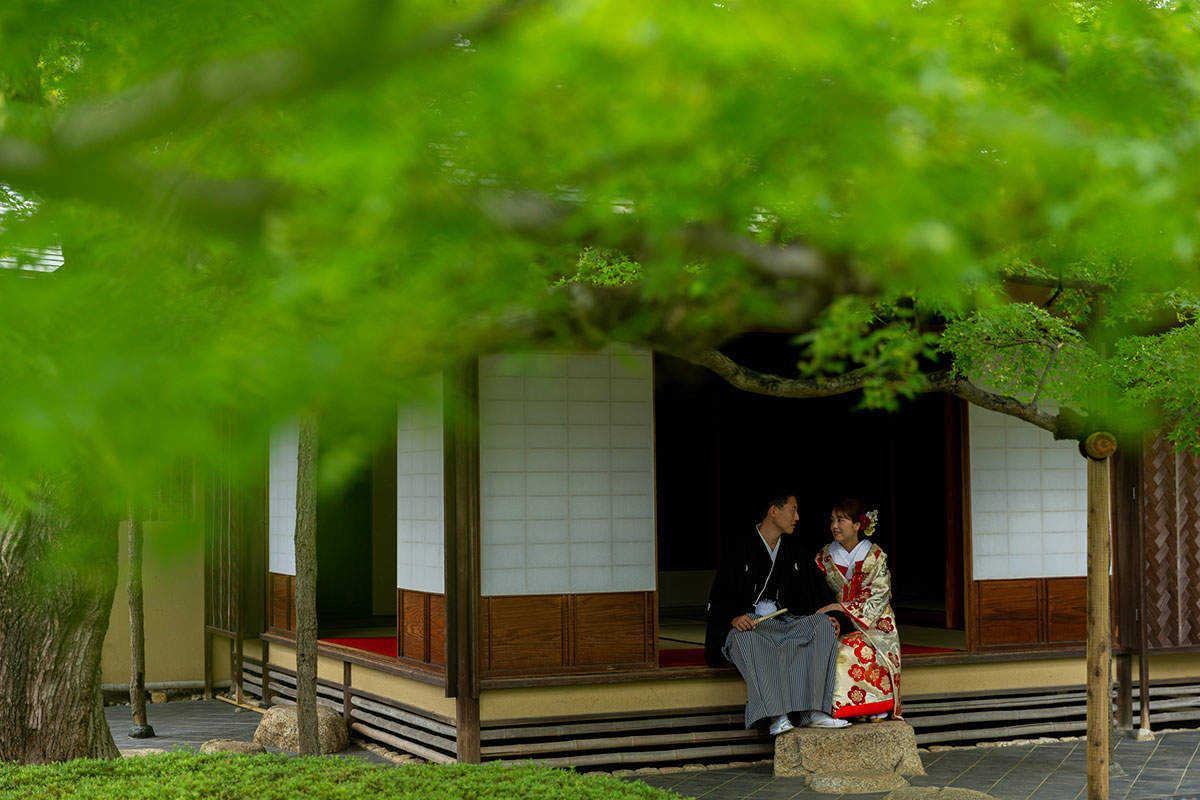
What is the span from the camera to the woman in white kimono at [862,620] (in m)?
7.85

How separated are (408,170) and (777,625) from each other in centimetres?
633

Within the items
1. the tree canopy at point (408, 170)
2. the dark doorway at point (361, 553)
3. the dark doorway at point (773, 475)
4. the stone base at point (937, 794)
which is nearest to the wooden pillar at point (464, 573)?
the stone base at point (937, 794)

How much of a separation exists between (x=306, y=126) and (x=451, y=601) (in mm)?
5758

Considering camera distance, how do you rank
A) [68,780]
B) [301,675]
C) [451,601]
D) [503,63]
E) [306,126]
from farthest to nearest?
1. [451,601]
2. [301,675]
3. [68,780]
4. [306,126]
5. [503,63]

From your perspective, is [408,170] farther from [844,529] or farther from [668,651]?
[668,651]

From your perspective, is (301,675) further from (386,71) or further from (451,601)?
(386,71)

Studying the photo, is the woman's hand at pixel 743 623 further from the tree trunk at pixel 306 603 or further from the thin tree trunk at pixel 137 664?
the thin tree trunk at pixel 137 664

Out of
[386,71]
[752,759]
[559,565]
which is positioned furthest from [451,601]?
[386,71]

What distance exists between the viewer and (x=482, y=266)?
7.57 feet

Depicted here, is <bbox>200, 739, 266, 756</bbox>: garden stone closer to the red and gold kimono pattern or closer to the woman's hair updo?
the red and gold kimono pattern

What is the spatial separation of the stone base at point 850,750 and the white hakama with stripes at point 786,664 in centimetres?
18

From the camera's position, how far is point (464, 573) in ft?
25.2

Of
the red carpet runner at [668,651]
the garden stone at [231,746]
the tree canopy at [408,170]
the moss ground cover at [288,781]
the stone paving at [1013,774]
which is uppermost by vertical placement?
the tree canopy at [408,170]

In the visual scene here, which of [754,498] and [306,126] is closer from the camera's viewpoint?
[306,126]
